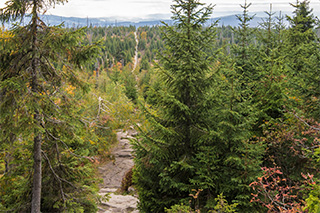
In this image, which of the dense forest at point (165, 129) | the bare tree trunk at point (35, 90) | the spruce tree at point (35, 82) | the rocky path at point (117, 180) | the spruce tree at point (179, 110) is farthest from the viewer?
the rocky path at point (117, 180)

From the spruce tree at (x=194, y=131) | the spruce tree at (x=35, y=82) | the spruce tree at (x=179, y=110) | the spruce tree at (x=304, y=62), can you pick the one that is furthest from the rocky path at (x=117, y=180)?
the spruce tree at (x=304, y=62)

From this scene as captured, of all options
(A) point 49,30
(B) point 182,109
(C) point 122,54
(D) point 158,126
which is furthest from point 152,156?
(C) point 122,54

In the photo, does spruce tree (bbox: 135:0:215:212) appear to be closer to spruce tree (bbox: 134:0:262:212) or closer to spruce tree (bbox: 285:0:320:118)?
spruce tree (bbox: 134:0:262:212)

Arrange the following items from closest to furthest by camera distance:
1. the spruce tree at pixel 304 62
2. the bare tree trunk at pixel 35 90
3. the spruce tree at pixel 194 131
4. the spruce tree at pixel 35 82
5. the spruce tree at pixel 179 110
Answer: the spruce tree at pixel 35 82
the bare tree trunk at pixel 35 90
the spruce tree at pixel 194 131
the spruce tree at pixel 179 110
the spruce tree at pixel 304 62

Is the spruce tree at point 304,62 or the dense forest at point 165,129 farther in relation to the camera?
the spruce tree at point 304,62

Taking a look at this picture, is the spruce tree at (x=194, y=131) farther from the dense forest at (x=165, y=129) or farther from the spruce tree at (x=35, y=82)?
the spruce tree at (x=35, y=82)

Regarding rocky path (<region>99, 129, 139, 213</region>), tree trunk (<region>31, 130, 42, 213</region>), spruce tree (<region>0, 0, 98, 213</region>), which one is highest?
spruce tree (<region>0, 0, 98, 213</region>)

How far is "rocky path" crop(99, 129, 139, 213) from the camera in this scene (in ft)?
39.5

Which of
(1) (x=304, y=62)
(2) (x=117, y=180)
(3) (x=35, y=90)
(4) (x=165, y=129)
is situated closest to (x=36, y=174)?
(3) (x=35, y=90)

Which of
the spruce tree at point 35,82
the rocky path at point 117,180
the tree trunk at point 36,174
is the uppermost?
the spruce tree at point 35,82

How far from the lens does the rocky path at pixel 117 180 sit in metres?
12.0

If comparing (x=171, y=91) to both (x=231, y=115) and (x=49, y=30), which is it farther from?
(x=49, y=30)

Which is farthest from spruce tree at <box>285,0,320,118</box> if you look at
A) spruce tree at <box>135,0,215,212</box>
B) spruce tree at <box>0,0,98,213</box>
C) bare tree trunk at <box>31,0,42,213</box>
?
bare tree trunk at <box>31,0,42,213</box>

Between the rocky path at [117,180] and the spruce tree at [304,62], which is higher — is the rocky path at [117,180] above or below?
below
